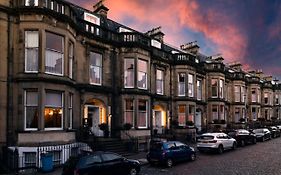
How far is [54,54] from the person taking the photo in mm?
19344

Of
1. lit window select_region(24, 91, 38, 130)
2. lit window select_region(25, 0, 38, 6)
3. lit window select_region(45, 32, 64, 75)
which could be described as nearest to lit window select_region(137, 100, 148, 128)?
lit window select_region(45, 32, 64, 75)

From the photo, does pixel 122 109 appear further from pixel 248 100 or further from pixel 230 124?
pixel 248 100

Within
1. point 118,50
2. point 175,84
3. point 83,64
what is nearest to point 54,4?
point 83,64

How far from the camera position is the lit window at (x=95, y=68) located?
24516 millimetres

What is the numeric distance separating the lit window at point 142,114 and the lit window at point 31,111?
10.8 metres

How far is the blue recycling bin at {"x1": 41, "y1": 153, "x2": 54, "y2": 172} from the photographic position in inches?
655

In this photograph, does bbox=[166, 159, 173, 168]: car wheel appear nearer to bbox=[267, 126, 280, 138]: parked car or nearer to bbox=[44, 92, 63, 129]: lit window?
bbox=[44, 92, 63, 129]: lit window

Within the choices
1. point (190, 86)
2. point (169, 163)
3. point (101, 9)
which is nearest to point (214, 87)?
point (190, 86)

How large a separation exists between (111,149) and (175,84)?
567 inches

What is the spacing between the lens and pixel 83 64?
23.5 meters

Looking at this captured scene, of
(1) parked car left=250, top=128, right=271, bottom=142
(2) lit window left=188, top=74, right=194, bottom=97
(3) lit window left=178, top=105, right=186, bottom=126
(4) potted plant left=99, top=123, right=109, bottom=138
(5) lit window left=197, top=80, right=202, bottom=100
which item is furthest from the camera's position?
(5) lit window left=197, top=80, right=202, bottom=100

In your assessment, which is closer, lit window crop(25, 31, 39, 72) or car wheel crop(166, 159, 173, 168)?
lit window crop(25, 31, 39, 72)

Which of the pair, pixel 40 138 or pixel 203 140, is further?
pixel 203 140

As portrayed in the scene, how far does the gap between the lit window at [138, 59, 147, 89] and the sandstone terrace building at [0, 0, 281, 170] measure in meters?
0.10
